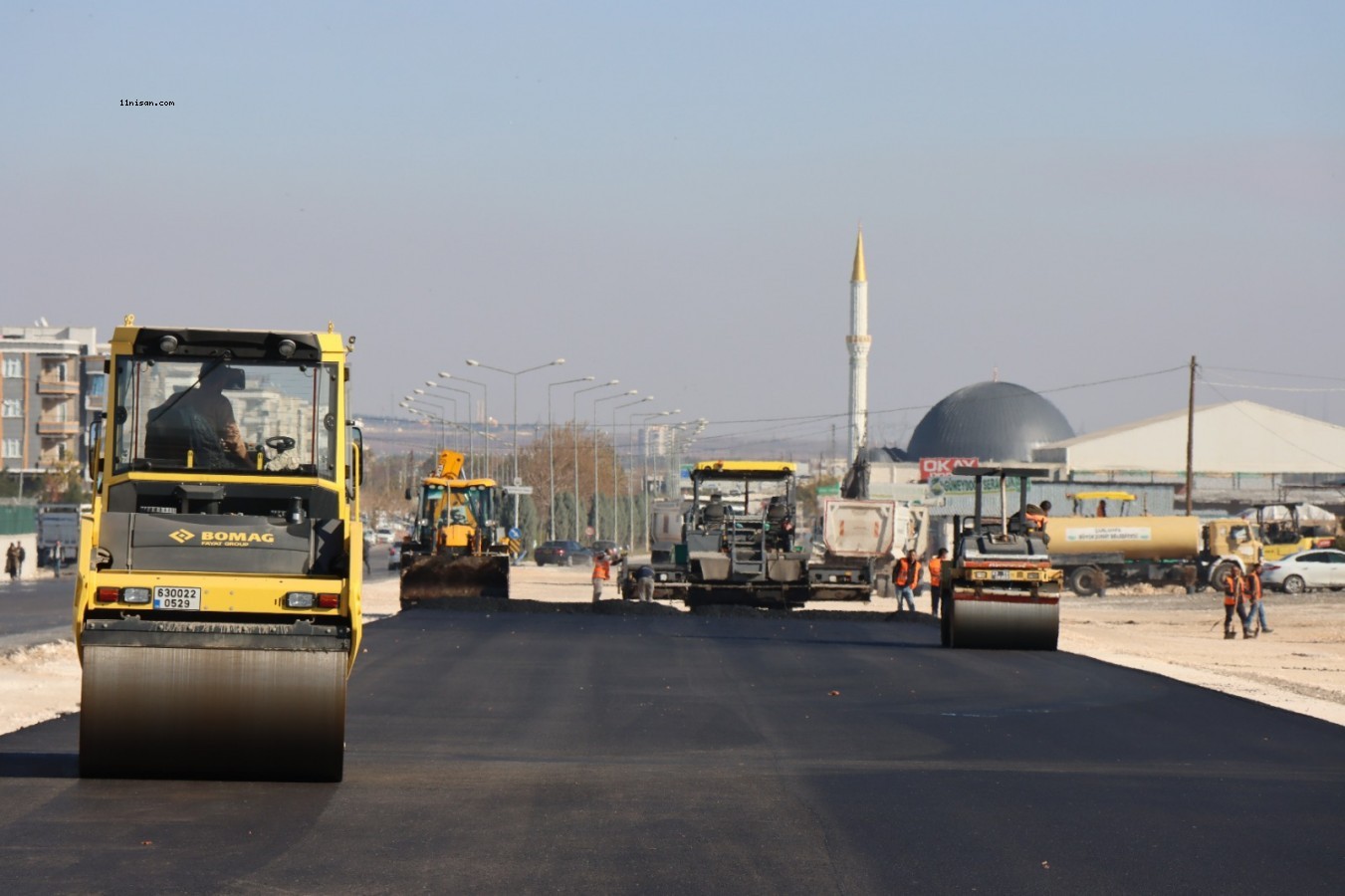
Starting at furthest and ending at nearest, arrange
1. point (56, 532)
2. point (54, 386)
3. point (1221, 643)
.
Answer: point (54, 386) → point (56, 532) → point (1221, 643)

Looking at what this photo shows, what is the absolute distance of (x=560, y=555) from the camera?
83.2 meters

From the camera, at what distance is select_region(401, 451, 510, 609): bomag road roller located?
127ft

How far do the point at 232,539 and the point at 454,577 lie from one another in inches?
1110

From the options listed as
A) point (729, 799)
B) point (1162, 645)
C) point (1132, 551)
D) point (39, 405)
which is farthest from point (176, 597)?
point (39, 405)

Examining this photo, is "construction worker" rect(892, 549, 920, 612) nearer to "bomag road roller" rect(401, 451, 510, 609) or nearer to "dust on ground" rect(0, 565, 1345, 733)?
"dust on ground" rect(0, 565, 1345, 733)

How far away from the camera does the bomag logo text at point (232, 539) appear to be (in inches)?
430

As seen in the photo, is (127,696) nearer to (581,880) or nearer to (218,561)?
(218,561)

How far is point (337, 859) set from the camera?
348 inches

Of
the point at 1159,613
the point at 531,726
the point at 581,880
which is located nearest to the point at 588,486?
the point at 1159,613

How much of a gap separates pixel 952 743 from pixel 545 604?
2329cm

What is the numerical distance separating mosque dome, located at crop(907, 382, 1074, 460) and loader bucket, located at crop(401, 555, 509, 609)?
97.5m

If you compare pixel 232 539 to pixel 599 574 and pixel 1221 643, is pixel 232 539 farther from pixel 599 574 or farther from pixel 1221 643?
pixel 599 574

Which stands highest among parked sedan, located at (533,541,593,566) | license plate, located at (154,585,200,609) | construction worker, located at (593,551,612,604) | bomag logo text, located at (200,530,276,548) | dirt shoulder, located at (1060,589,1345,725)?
bomag logo text, located at (200,530,276,548)

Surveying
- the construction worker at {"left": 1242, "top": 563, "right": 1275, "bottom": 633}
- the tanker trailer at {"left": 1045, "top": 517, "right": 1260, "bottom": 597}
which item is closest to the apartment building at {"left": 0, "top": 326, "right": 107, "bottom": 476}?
the tanker trailer at {"left": 1045, "top": 517, "right": 1260, "bottom": 597}
